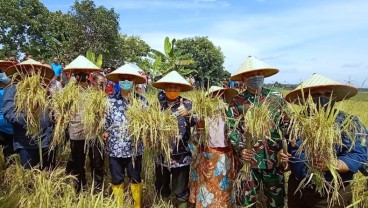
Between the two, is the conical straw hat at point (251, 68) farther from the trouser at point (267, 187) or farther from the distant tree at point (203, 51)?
the distant tree at point (203, 51)

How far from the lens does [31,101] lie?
141 inches

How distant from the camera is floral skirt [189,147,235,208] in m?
3.64

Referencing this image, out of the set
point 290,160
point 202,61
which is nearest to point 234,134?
point 290,160

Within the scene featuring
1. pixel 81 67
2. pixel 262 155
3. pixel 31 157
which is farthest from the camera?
pixel 81 67

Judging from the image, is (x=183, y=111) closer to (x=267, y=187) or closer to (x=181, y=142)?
(x=181, y=142)

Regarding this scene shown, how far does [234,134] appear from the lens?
341cm

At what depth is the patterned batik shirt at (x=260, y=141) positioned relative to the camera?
132 inches

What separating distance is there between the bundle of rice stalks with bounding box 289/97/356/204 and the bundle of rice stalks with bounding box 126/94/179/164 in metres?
1.29

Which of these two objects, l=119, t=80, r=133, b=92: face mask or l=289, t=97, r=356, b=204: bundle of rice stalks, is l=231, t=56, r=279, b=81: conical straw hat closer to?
l=289, t=97, r=356, b=204: bundle of rice stalks

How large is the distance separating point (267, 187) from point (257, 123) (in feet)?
2.59

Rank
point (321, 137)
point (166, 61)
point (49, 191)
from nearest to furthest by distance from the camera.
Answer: point (321, 137) < point (49, 191) < point (166, 61)

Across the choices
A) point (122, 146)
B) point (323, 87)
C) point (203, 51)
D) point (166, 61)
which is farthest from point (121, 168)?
point (203, 51)

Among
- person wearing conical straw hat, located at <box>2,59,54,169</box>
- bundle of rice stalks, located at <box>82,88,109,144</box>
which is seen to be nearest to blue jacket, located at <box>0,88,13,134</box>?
person wearing conical straw hat, located at <box>2,59,54,169</box>

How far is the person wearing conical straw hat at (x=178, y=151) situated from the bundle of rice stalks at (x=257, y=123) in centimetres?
72
